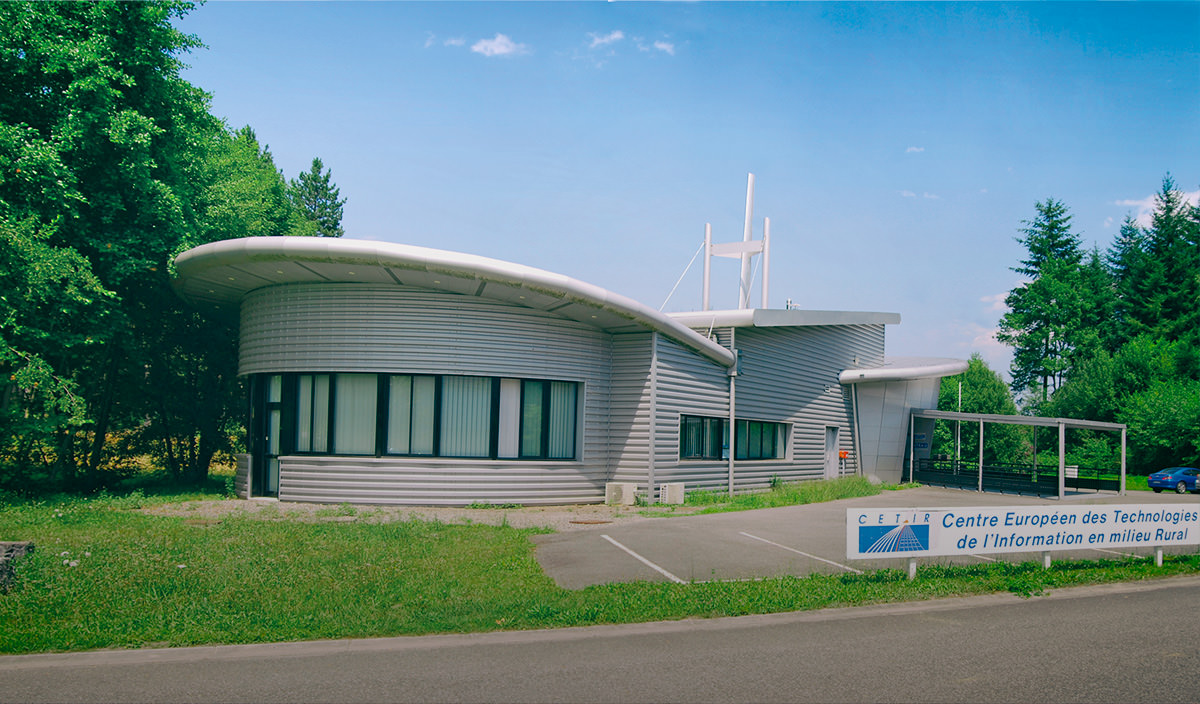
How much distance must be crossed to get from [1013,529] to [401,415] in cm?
1233

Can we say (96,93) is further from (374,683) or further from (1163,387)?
(1163,387)

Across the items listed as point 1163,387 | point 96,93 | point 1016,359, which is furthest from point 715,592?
point 1016,359

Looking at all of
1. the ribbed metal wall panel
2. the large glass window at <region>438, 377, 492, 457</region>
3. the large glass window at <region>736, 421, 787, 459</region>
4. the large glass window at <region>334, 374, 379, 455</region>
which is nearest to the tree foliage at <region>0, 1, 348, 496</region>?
the large glass window at <region>334, 374, 379, 455</region>

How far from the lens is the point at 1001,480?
99.0 ft

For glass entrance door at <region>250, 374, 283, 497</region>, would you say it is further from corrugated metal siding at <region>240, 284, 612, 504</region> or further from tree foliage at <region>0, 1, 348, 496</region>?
tree foliage at <region>0, 1, 348, 496</region>

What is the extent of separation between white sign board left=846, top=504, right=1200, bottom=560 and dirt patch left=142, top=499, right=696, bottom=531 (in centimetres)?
610

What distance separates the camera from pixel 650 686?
19.6 ft

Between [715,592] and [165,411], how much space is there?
65.0ft

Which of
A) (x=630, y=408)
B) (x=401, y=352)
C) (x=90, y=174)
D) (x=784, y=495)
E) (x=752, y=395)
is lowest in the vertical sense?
(x=784, y=495)

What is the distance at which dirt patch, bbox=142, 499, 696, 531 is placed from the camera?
15.0 m

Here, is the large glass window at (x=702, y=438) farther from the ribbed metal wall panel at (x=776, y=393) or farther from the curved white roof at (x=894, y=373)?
the curved white roof at (x=894, y=373)

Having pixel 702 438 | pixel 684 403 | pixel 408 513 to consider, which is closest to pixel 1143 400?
pixel 702 438

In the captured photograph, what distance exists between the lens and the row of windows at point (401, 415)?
17641 millimetres

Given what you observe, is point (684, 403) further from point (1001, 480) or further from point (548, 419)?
point (1001, 480)
